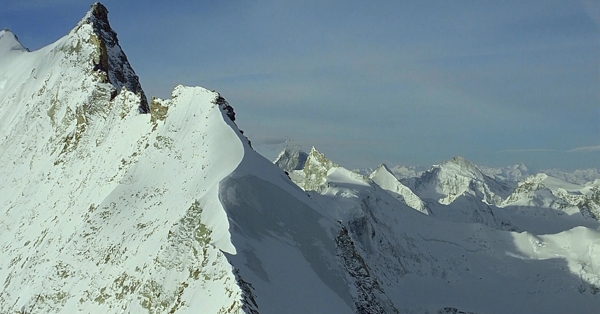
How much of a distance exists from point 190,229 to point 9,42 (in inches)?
5013

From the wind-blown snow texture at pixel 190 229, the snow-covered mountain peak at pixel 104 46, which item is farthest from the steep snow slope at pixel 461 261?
the snow-covered mountain peak at pixel 104 46

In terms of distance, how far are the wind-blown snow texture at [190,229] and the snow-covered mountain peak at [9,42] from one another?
6773 mm

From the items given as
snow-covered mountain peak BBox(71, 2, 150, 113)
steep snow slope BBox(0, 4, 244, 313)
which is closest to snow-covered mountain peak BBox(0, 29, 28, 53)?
steep snow slope BBox(0, 4, 244, 313)

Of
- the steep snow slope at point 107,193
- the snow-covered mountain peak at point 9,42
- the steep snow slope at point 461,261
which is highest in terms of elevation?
the snow-covered mountain peak at point 9,42

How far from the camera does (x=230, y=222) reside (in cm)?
5272

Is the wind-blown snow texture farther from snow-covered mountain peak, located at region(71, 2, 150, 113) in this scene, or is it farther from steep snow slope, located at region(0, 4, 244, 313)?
snow-covered mountain peak, located at region(71, 2, 150, 113)

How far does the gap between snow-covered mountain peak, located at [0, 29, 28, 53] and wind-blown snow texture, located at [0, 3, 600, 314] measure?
6.77 meters

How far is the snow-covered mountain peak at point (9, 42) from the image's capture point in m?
152

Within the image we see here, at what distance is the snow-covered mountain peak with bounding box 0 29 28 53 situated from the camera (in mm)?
151562

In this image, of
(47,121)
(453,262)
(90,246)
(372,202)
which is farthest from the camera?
(372,202)

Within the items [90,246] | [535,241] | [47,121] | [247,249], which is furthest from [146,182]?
[535,241]

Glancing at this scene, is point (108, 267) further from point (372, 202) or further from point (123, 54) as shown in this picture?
point (372, 202)

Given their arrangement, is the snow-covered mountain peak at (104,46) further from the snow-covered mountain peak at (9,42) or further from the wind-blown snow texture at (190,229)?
the snow-covered mountain peak at (9,42)

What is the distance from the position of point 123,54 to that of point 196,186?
56.9 meters
